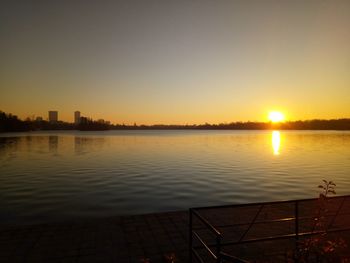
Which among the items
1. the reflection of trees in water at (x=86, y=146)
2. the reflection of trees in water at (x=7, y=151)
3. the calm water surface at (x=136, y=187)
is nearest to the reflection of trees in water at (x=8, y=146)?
the reflection of trees in water at (x=7, y=151)

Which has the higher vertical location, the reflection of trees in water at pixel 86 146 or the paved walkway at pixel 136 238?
the paved walkway at pixel 136 238

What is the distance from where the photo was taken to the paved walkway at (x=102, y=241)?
23.2 feet

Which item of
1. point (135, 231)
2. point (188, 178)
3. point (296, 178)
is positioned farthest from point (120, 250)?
point (296, 178)

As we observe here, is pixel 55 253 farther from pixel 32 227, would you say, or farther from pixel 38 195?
pixel 38 195

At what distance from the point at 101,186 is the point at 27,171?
11109 millimetres

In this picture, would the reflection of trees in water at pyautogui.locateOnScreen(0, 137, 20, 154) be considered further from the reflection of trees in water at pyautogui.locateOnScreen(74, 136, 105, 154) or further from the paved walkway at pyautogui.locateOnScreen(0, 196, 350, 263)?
the paved walkway at pyautogui.locateOnScreen(0, 196, 350, 263)

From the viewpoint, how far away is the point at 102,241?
26.6 feet

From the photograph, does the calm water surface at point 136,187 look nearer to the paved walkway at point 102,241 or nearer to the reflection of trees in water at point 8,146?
the paved walkway at point 102,241

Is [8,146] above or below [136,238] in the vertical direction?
below

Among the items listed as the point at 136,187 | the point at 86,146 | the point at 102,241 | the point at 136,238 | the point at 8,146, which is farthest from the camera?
the point at 86,146

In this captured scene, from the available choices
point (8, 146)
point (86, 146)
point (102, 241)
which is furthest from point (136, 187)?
point (8, 146)

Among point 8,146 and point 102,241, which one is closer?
point 102,241

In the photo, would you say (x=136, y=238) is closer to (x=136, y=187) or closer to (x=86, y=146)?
(x=136, y=187)

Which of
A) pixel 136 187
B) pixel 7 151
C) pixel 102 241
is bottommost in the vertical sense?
pixel 136 187
